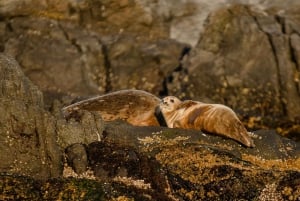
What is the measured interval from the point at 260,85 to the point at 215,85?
0.91 metres

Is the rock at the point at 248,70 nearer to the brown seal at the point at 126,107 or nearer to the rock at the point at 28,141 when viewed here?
the brown seal at the point at 126,107

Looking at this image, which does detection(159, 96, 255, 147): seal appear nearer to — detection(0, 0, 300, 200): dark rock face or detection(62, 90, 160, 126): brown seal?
detection(0, 0, 300, 200): dark rock face

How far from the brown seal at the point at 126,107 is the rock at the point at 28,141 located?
3.34m

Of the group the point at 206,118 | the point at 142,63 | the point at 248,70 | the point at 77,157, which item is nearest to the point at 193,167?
the point at 77,157

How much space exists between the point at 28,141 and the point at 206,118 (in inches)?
120

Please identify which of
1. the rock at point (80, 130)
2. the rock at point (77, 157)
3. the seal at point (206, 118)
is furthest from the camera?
the seal at point (206, 118)

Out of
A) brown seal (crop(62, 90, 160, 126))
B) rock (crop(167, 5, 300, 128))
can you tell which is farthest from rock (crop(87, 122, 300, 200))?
rock (crop(167, 5, 300, 128))

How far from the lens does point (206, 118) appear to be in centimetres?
923

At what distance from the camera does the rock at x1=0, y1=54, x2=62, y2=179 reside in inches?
257

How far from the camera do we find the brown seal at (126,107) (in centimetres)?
1055

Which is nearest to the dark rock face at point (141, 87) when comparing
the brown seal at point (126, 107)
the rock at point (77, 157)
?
the rock at point (77, 157)

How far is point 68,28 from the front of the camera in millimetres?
18156

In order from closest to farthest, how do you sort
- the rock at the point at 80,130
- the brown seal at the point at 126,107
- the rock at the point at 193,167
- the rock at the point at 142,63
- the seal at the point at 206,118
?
the rock at the point at 193,167, the rock at the point at 80,130, the seal at the point at 206,118, the brown seal at the point at 126,107, the rock at the point at 142,63

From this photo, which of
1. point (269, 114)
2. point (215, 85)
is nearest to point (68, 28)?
point (215, 85)
